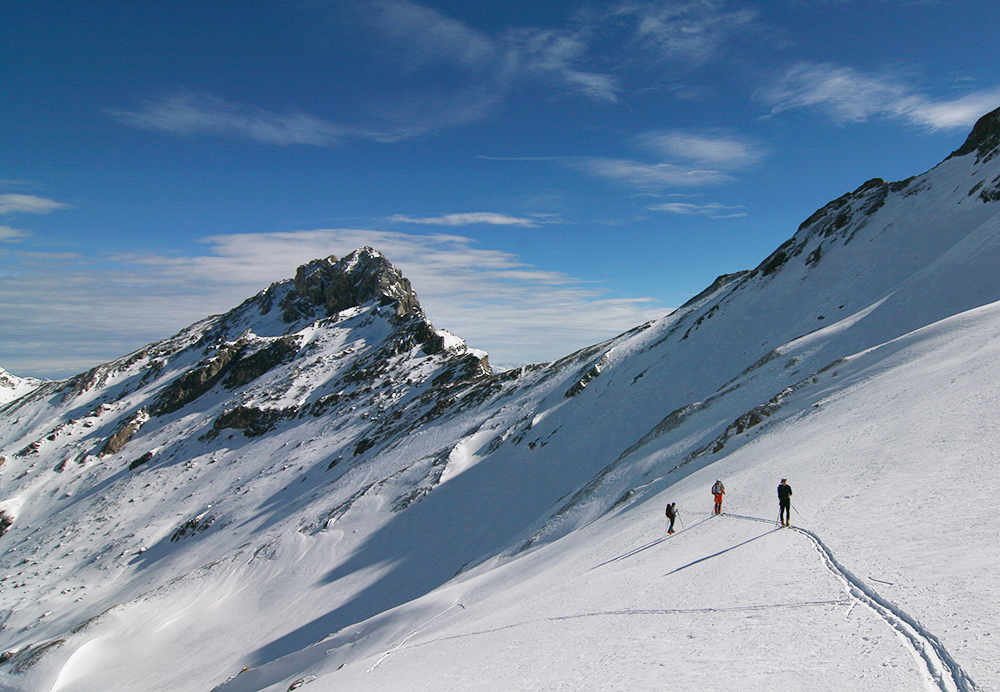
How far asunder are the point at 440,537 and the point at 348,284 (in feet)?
270

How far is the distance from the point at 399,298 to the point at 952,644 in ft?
326

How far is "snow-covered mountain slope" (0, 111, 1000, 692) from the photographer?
8.10 meters

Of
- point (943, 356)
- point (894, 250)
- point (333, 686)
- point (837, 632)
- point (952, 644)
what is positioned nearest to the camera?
point (952, 644)

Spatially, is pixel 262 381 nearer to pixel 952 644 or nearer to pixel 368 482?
pixel 368 482

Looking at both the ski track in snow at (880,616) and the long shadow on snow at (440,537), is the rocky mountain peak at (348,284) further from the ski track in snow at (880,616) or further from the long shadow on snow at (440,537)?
the ski track in snow at (880,616)

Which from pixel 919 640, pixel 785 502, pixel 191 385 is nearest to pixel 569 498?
pixel 785 502

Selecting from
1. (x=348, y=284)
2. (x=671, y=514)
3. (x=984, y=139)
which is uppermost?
(x=348, y=284)

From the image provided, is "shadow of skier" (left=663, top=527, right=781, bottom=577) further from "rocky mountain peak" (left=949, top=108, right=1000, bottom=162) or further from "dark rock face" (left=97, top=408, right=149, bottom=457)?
"dark rock face" (left=97, top=408, right=149, bottom=457)

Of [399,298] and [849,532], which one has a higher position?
[399,298]

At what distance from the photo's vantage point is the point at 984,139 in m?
44.1

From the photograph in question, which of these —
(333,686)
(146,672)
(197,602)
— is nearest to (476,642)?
(333,686)

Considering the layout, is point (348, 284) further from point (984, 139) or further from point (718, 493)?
point (718, 493)

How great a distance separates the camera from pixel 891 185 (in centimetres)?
4881

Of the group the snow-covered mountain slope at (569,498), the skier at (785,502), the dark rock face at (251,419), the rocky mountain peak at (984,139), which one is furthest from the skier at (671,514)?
the dark rock face at (251,419)
